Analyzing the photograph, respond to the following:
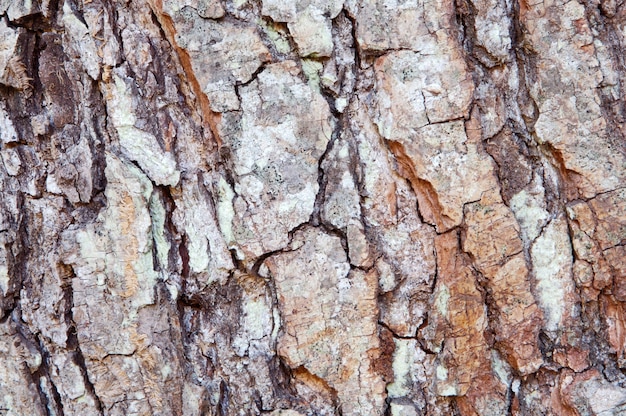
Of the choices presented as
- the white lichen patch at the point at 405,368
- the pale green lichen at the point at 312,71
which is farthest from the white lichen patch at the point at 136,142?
the white lichen patch at the point at 405,368

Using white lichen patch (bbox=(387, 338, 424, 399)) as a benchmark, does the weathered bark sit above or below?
above

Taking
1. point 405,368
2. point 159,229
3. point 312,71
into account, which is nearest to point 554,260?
point 405,368

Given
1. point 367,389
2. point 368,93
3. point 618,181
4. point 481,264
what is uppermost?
point 368,93

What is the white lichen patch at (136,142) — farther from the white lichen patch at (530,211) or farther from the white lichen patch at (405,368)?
the white lichen patch at (530,211)

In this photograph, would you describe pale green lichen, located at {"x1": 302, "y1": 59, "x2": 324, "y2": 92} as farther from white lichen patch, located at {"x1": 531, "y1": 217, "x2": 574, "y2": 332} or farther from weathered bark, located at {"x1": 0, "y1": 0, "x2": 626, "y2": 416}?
white lichen patch, located at {"x1": 531, "y1": 217, "x2": 574, "y2": 332}

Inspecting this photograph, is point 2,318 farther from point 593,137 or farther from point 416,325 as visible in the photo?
point 593,137

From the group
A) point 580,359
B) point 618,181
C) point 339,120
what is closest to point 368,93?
point 339,120

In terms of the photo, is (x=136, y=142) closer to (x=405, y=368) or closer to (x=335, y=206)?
(x=335, y=206)

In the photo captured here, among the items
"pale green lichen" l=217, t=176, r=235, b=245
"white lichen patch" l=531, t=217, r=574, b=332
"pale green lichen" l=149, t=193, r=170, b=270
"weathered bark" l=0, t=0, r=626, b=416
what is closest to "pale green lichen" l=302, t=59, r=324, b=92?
"weathered bark" l=0, t=0, r=626, b=416
